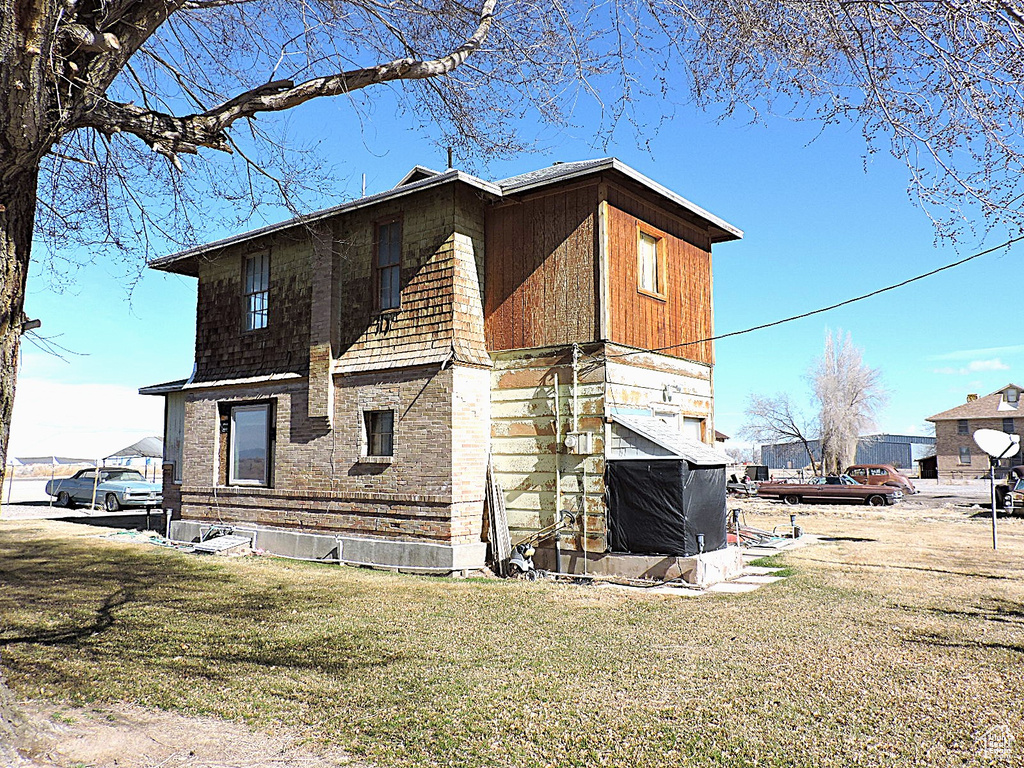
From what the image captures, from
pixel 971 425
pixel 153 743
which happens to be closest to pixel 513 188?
pixel 153 743

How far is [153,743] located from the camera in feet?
15.5

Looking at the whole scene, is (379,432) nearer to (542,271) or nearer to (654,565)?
(542,271)

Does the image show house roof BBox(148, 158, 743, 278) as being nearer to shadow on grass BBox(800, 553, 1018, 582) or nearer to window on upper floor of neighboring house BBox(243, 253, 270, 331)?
window on upper floor of neighboring house BBox(243, 253, 270, 331)

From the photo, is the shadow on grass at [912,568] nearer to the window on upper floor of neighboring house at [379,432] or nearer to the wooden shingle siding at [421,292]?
the wooden shingle siding at [421,292]

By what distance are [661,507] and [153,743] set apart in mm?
7679

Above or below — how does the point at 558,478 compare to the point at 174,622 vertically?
above

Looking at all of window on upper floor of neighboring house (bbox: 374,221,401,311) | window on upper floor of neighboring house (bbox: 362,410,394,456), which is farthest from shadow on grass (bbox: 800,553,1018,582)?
window on upper floor of neighboring house (bbox: 374,221,401,311)

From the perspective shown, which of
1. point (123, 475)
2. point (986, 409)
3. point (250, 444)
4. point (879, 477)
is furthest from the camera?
point (986, 409)

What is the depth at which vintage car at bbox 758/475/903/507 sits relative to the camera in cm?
2781

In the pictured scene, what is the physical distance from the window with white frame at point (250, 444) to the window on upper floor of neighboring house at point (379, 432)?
2.81 meters

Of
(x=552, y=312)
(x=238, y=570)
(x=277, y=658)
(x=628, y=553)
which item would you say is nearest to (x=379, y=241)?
(x=552, y=312)

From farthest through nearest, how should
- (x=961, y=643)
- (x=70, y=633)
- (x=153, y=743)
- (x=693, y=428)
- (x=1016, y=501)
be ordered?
1. (x=1016, y=501)
2. (x=693, y=428)
3. (x=70, y=633)
4. (x=961, y=643)
5. (x=153, y=743)

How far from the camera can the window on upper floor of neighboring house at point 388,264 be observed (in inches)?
524

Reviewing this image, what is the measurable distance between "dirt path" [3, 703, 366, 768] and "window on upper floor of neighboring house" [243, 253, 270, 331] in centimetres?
1115
